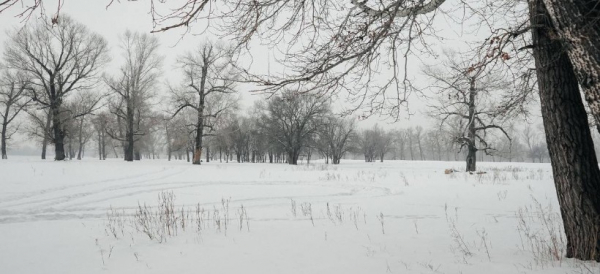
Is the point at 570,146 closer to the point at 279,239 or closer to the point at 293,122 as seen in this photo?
the point at 279,239

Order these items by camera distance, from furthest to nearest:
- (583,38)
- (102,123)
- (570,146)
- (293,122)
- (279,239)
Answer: (293,122) → (102,123) → (279,239) → (570,146) → (583,38)

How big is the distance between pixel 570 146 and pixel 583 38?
1.20 m

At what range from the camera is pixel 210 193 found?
8852 mm

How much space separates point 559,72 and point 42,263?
19.1 feet

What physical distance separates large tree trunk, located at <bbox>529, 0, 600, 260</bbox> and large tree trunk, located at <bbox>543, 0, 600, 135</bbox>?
1.35 ft

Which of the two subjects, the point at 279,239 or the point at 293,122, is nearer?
the point at 279,239

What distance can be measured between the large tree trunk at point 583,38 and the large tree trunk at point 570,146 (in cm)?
41

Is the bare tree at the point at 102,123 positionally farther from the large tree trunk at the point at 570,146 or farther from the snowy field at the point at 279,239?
the large tree trunk at the point at 570,146

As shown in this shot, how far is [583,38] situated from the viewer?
2430mm

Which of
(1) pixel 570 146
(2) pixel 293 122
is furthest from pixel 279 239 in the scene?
(2) pixel 293 122

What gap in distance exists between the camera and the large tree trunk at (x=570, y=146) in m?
3.03

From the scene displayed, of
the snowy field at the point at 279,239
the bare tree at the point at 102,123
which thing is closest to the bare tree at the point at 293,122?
the bare tree at the point at 102,123

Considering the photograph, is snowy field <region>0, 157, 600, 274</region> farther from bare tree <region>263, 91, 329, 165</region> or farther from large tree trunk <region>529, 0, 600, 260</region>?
bare tree <region>263, 91, 329, 165</region>

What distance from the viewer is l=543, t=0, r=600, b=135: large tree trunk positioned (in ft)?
7.84
